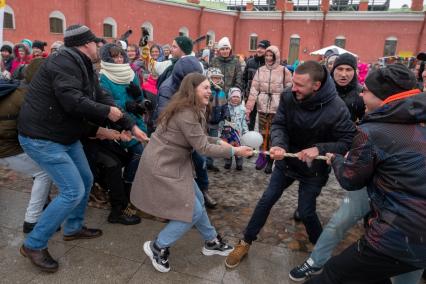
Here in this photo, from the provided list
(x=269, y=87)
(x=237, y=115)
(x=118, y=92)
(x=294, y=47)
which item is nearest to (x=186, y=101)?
(x=118, y=92)

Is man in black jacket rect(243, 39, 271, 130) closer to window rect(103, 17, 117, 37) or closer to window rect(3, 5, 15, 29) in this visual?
window rect(3, 5, 15, 29)

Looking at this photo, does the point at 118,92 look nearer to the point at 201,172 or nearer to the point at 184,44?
the point at 184,44

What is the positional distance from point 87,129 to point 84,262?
48.1 inches

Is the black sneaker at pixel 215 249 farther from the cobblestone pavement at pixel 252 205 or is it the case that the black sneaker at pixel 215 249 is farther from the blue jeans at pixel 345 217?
the blue jeans at pixel 345 217

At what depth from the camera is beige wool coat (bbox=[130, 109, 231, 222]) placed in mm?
2738

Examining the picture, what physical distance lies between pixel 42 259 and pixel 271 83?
427 centimetres

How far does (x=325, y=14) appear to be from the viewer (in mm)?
32906

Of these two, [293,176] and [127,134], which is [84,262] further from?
[293,176]

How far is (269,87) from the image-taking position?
577cm

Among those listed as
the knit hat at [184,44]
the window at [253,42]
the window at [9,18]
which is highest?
the window at [253,42]

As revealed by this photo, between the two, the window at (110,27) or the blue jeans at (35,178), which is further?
the window at (110,27)

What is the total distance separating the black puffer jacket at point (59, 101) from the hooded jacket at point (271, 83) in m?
3.51

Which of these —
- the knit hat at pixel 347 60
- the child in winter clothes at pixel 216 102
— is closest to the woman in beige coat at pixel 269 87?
the child in winter clothes at pixel 216 102

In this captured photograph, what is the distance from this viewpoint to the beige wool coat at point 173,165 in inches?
108
